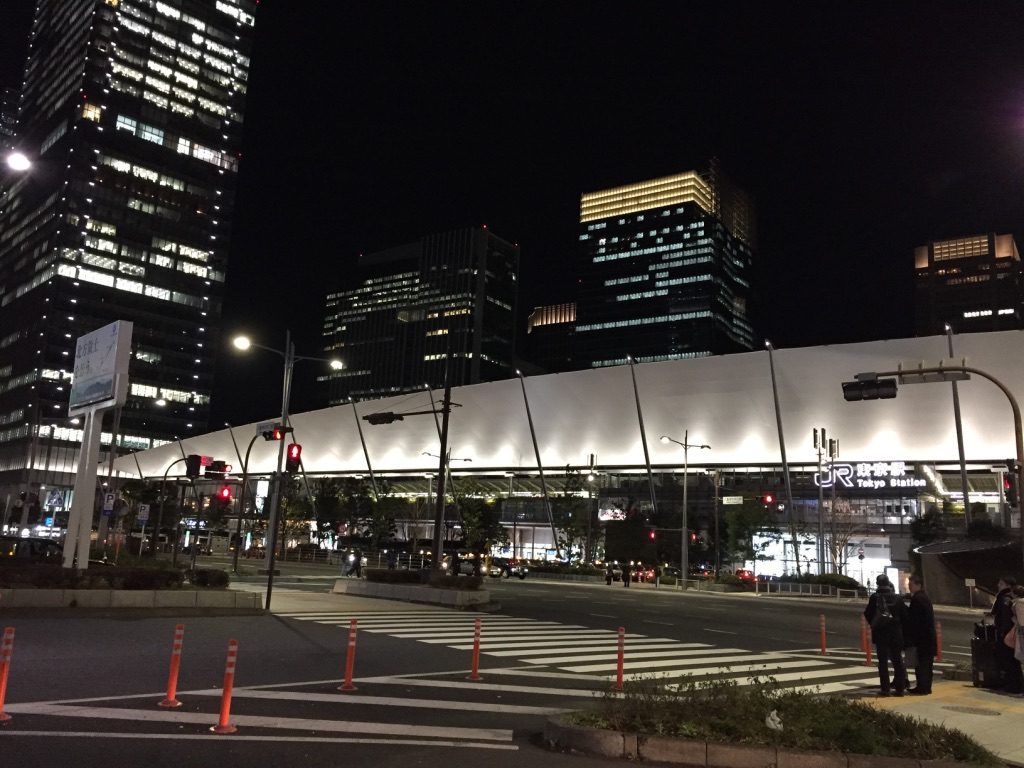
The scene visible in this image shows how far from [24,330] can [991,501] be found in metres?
153

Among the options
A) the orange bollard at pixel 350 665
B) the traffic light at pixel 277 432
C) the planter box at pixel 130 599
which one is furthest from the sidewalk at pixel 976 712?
the traffic light at pixel 277 432

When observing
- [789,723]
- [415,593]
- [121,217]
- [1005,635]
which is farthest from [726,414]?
[121,217]

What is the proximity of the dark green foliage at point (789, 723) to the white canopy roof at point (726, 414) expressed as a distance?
5129 centimetres

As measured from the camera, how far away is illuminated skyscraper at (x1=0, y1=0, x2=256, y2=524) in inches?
5581

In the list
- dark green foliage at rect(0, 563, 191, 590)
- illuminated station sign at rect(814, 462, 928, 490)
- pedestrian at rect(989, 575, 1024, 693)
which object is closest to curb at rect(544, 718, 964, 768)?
pedestrian at rect(989, 575, 1024, 693)

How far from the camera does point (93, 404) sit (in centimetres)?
2523

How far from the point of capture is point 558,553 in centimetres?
6969

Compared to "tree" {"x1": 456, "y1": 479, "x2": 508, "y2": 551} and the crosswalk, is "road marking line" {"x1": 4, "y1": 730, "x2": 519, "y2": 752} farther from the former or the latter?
"tree" {"x1": 456, "y1": 479, "x2": 508, "y2": 551}

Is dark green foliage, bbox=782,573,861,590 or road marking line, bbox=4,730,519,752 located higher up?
dark green foliage, bbox=782,573,861,590

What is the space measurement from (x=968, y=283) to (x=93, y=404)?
206 m

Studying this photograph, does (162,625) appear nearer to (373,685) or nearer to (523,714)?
(373,685)

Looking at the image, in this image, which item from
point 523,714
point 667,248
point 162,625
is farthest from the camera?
point 667,248

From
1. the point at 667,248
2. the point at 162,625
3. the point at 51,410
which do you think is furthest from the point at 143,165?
the point at 162,625

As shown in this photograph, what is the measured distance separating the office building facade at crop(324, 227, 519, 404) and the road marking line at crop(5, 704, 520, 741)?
147 m
